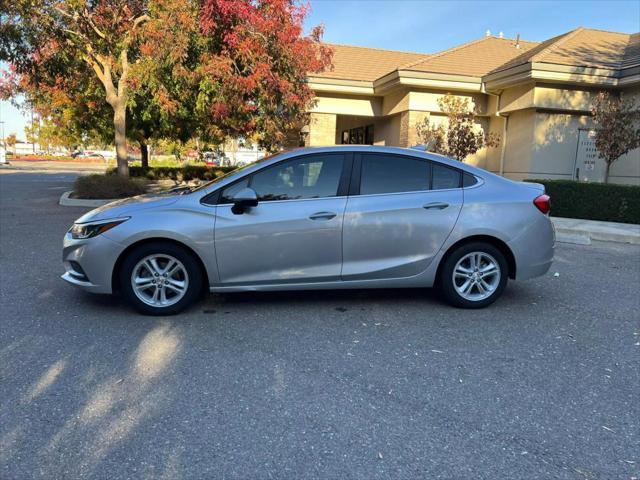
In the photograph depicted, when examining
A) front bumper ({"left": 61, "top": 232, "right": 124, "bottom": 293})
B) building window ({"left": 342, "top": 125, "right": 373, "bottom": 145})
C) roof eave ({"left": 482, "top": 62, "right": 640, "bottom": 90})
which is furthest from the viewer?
building window ({"left": 342, "top": 125, "right": 373, "bottom": 145})

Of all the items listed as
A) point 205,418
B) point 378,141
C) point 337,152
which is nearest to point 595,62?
point 378,141

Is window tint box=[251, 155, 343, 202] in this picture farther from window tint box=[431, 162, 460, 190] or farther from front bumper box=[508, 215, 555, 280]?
front bumper box=[508, 215, 555, 280]

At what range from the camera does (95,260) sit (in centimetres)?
454

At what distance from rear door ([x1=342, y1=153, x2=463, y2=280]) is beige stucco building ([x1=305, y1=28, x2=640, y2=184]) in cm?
1028

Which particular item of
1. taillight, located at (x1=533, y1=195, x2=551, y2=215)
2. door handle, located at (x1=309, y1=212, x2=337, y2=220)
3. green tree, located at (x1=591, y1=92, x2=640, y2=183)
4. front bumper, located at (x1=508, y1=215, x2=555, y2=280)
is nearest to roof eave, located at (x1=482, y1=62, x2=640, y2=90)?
green tree, located at (x1=591, y1=92, x2=640, y2=183)

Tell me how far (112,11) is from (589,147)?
13465mm

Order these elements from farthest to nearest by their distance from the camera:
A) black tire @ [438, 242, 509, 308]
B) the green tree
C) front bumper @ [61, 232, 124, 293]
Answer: the green tree → black tire @ [438, 242, 509, 308] → front bumper @ [61, 232, 124, 293]

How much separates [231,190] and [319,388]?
86.4 inches

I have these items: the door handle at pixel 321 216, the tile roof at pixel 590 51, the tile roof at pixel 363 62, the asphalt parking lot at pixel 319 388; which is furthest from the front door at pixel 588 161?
the door handle at pixel 321 216

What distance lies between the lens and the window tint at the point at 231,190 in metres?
4.69

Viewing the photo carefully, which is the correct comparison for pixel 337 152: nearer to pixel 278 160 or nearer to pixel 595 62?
pixel 278 160

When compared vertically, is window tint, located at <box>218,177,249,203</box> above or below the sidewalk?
above

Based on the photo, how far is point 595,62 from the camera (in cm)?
1376

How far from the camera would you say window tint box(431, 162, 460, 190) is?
5.02 m
